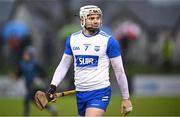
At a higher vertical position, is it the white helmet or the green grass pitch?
the white helmet

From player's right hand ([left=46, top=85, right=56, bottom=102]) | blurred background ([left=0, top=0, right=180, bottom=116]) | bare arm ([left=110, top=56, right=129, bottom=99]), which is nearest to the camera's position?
bare arm ([left=110, top=56, right=129, bottom=99])

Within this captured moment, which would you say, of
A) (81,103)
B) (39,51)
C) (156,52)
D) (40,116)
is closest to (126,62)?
(156,52)

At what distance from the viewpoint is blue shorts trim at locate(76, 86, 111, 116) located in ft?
31.3

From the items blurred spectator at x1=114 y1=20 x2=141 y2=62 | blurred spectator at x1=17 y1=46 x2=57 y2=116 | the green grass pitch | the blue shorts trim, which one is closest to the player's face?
the blue shorts trim

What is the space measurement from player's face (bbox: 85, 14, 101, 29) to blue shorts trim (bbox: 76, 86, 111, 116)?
0.94 m

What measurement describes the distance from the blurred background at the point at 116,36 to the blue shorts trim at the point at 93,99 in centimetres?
2232

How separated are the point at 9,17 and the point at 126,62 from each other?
23.6 ft

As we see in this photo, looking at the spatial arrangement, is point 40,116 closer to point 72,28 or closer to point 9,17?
point 72,28

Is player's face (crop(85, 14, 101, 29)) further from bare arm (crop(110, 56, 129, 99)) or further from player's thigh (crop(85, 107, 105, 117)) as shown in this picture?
player's thigh (crop(85, 107, 105, 117))

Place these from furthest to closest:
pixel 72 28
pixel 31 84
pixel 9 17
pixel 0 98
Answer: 1. pixel 9 17
2. pixel 72 28
3. pixel 0 98
4. pixel 31 84

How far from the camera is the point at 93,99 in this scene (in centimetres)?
957

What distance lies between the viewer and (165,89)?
1303 inches

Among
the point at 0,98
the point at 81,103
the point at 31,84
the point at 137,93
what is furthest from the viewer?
the point at 137,93

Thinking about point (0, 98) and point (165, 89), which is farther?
point (165, 89)
